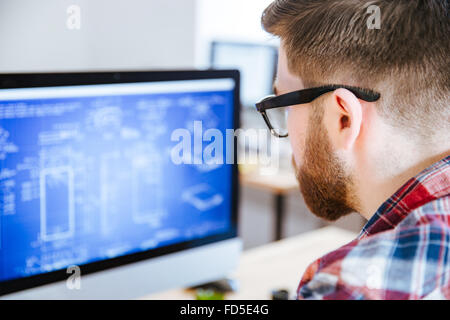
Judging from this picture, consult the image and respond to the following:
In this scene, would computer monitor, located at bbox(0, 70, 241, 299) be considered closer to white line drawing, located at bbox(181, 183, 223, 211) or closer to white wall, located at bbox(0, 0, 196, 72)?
white line drawing, located at bbox(181, 183, 223, 211)

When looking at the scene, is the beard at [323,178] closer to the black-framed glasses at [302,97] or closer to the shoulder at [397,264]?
the black-framed glasses at [302,97]

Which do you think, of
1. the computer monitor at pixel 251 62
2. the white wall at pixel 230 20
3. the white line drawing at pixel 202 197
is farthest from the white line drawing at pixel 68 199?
the white wall at pixel 230 20

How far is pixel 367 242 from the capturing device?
1.91ft

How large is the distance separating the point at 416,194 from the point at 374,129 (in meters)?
0.12

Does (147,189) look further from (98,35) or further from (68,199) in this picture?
→ (98,35)

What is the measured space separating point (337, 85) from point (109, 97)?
1.33 feet

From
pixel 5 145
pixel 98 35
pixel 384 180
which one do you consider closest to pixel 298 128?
pixel 384 180

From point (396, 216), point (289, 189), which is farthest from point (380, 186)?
point (289, 189)

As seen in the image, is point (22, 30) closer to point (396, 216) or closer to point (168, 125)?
point (168, 125)

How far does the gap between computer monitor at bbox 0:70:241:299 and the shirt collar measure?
1.54ft

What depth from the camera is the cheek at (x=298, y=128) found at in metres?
0.82

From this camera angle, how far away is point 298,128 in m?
0.83

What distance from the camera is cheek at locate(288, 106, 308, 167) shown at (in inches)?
32.2
